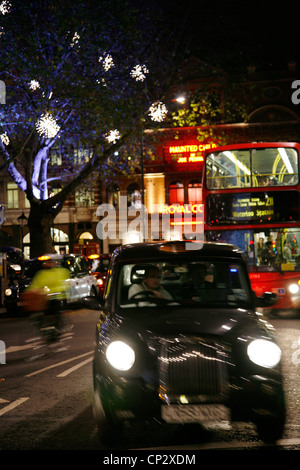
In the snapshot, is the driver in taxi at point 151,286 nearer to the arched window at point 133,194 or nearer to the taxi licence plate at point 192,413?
the taxi licence plate at point 192,413

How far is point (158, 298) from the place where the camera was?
5.71m

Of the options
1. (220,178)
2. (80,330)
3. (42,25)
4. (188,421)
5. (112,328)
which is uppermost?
(42,25)

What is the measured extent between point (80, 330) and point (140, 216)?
32.9 metres

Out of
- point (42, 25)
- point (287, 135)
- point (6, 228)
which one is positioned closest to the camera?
point (42, 25)

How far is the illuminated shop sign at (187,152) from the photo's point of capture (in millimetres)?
45719

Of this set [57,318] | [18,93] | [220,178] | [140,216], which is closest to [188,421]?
[57,318]

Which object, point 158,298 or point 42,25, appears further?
point 42,25

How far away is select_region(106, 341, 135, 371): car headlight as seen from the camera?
4.78 m

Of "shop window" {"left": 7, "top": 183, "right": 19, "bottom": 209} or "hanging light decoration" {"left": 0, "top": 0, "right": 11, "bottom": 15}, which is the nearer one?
"hanging light decoration" {"left": 0, "top": 0, "right": 11, "bottom": 15}

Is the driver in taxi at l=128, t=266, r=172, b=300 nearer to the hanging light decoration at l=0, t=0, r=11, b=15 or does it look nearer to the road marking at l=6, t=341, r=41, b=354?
the road marking at l=6, t=341, r=41, b=354

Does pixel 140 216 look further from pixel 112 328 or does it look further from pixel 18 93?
pixel 112 328

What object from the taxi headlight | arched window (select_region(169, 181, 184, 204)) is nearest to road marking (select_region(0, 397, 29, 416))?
the taxi headlight

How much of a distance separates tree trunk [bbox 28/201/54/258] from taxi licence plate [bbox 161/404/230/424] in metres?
20.1

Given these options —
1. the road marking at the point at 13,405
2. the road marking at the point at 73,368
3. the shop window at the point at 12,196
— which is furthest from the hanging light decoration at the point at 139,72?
the shop window at the point at 12,196
